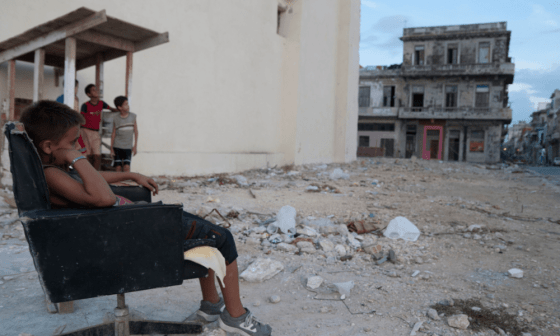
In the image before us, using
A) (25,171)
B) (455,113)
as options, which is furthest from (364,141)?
(25,171)

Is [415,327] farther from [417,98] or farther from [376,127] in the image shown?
[417,98]

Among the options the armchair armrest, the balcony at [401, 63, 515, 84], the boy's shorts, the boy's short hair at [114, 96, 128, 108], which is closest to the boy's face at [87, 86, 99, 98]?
the boy's short hair at [114, 96, 128, 108]

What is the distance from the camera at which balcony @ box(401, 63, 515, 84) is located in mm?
27067

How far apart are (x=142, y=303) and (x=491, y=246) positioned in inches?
130

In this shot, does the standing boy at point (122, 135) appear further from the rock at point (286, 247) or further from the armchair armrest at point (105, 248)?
the armchair armrest at point (105, 248)

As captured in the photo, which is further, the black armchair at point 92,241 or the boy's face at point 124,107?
the boy's face at point 124,107

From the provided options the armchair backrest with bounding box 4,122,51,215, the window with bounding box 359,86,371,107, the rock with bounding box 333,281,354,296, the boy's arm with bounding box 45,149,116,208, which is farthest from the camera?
the window with bounding box 359,86,371,107

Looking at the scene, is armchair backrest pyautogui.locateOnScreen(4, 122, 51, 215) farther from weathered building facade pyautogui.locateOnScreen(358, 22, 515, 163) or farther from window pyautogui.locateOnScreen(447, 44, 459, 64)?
window pyautogui.locateOnScreen(447, 44, 459, 64)

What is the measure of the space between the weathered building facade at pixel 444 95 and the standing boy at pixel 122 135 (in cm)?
2656

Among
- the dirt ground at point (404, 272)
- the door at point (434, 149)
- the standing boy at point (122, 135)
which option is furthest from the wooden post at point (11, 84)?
the door at point (434, 149)

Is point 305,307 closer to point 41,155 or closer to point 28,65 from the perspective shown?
point 41,155

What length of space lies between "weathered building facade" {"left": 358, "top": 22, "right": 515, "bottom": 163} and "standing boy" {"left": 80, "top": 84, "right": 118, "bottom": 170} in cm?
2684

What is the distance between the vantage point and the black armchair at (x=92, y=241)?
1.36m

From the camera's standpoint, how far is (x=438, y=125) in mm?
29188
